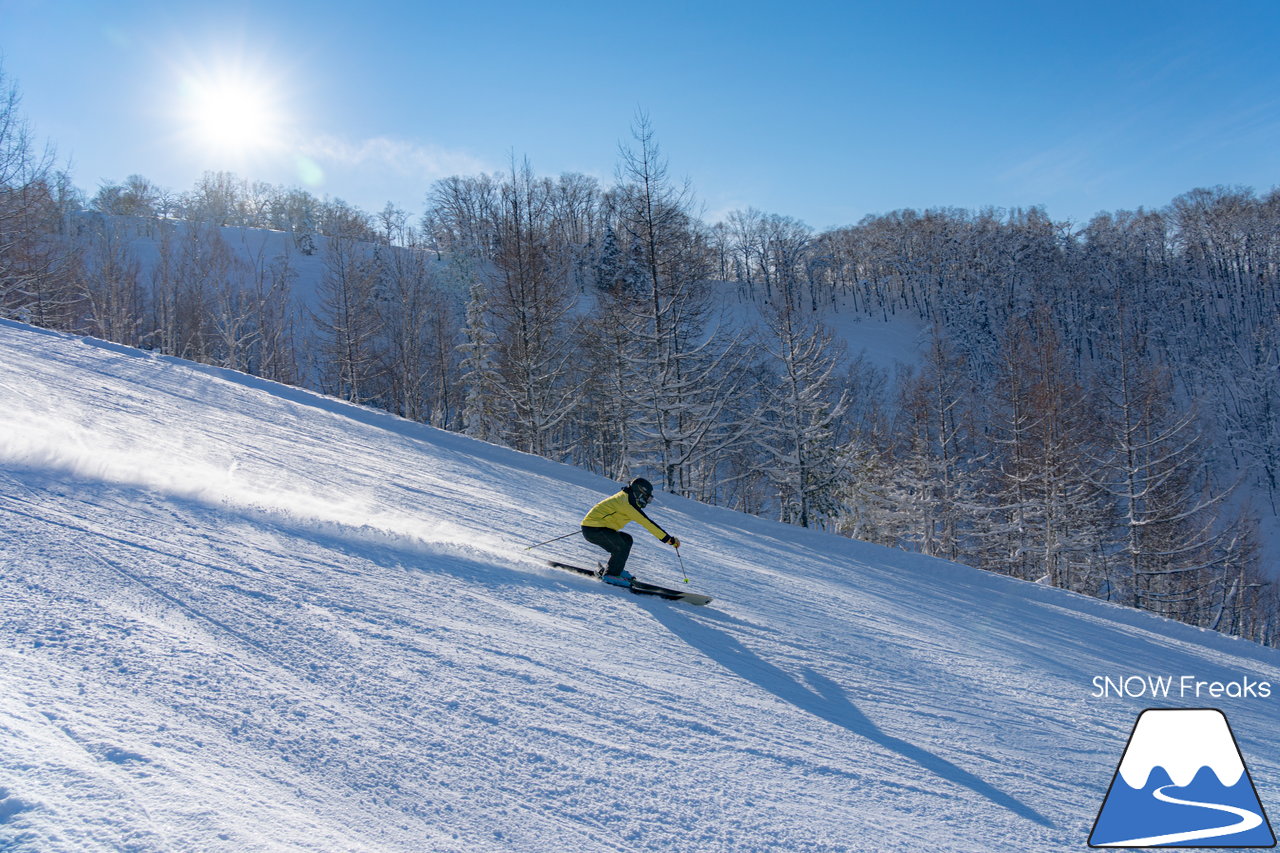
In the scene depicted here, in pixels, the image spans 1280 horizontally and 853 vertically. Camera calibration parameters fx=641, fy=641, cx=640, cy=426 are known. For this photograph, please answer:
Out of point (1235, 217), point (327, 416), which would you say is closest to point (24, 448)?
point (327, 416)

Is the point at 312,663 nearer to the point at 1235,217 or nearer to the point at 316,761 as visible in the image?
the point at 316,761

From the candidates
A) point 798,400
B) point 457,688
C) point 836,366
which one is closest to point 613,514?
point 457,688

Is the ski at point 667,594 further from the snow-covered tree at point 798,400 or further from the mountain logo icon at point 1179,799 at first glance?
the snow-covered tree at point 798,400

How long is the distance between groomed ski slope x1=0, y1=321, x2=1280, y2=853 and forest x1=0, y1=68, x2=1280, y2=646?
13687mm

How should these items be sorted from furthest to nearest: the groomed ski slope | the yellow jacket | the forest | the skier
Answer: the forest, the yellow jacket, the skier, the groomed ski slope

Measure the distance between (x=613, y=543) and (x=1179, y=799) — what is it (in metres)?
5.08

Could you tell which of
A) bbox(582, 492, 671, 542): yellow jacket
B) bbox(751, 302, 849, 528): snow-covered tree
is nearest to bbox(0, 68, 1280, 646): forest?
bbox(751, 302, 849, 528): snow-covered tree

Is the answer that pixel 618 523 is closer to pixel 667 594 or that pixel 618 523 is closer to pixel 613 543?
pixel 613 543

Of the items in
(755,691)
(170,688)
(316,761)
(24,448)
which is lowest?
(755,691)

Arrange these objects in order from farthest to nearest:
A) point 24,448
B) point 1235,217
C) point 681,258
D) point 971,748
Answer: point 1235,217 → point 681,258 → point 24,448 → point 971,748

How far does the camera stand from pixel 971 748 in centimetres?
480

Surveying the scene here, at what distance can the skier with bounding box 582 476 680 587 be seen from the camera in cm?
719

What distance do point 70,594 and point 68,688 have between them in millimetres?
1376

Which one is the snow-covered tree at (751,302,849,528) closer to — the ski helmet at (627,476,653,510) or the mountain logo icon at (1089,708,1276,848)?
the ski helmet at (627,476,653,510)
